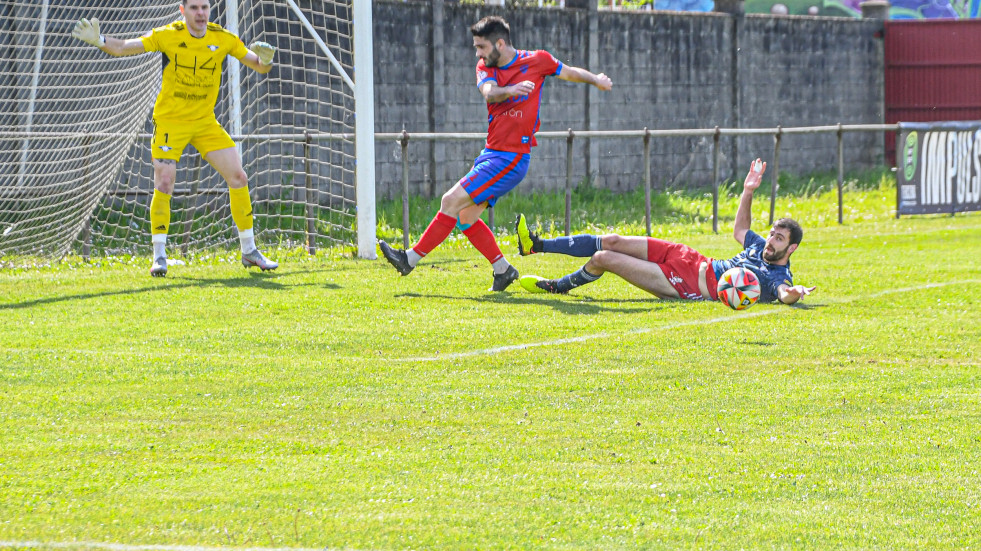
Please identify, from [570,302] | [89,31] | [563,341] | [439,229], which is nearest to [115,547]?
[563,341]

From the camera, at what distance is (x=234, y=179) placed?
11.2 metres

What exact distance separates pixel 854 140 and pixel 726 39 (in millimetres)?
4465

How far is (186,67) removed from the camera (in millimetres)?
10680

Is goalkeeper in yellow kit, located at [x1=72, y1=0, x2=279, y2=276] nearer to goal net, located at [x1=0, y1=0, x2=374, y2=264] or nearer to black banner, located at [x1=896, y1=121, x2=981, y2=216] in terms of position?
goal net, located at [x1=0, y1=0, x2=374, y2=264]

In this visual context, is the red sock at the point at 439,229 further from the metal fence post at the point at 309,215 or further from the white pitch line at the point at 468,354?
the metal fence post at the point at 309,215

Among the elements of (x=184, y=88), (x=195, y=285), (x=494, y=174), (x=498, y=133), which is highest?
(x=184, y=88)

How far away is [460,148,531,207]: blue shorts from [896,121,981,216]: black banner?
1042cm

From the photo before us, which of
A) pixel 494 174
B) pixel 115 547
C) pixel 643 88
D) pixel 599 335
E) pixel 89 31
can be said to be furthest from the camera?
pixel 643 88

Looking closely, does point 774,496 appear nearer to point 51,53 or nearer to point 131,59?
point 131,59

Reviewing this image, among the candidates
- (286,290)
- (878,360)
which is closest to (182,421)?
(878,360)

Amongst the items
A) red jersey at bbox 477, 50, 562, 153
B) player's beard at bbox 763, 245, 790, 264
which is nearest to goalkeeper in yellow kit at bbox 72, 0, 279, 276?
red jersey at bbox 477, 50, 562, 153

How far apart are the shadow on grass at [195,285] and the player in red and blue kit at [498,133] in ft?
3.73

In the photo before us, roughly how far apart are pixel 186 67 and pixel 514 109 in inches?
109

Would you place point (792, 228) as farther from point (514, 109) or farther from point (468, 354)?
point (468, 354)
